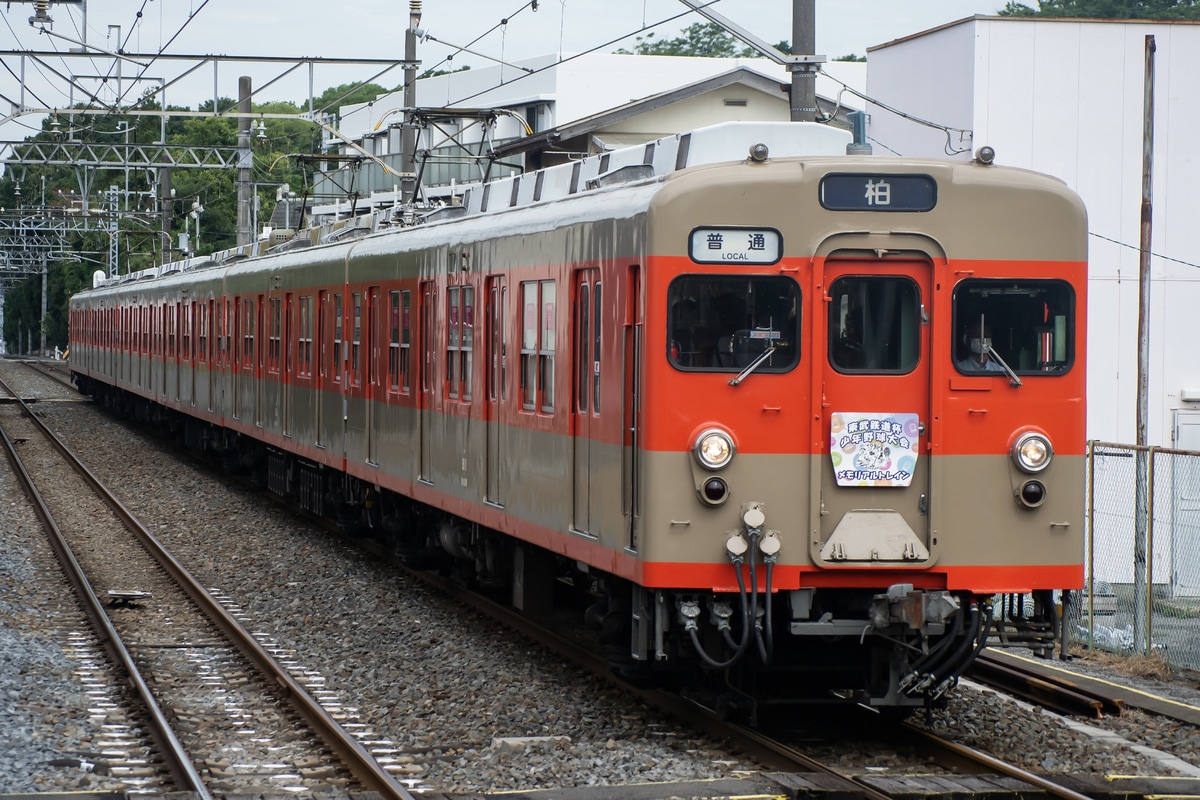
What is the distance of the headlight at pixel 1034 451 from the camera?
777cm

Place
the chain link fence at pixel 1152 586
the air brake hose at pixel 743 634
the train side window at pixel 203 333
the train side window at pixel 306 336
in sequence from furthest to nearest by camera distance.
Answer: the train side window at pixel 203 333
the train side window at pixel 306 336
the chain link fence at pixel 1152 586
the air brake hose at pixel 743 634

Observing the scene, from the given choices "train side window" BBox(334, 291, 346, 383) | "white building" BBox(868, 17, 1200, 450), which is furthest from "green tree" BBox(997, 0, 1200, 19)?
"train side window" BBox(334, 291, 346, 383)

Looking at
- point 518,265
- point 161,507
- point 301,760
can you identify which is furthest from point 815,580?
point 161,507

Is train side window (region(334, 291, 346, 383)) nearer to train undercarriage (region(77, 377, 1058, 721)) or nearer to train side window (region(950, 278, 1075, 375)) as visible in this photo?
train undercarriage (region(77, 377, 1058, 721))

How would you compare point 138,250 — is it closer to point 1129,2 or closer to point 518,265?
point 1129,2

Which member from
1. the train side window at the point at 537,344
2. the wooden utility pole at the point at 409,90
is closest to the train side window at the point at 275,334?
the wooden utility pole at the point at 409,90

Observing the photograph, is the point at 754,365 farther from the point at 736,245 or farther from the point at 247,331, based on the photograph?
the point at 247,331

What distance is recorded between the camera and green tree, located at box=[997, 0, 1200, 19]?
62.6 meters

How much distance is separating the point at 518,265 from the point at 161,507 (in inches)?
420

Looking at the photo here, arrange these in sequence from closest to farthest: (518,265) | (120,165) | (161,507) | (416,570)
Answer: (518,265) < (416,570) < (161,507) < (120,165)

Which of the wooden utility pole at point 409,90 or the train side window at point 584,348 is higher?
the wooden utility pole at point 409,90

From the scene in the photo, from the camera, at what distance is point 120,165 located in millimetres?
34500

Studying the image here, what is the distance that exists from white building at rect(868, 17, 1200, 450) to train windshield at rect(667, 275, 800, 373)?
44.1 feet

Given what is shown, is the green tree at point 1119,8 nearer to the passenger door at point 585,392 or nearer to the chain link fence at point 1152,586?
the chain link fence at point 1152,586
